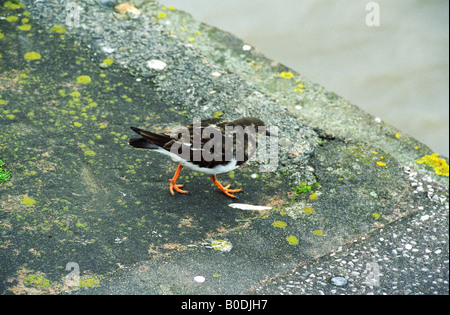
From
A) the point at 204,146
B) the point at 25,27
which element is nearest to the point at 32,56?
the point at 25,27

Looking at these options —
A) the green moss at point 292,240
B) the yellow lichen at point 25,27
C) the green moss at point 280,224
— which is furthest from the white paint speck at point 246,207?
the yellow lichen at point 25,27

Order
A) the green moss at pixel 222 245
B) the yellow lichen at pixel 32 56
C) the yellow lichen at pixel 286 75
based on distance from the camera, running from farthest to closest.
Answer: the yellow lichen at pixel 286 75 → the yellow lichen at pixel 32 56 → the green moss at pixel 222 245

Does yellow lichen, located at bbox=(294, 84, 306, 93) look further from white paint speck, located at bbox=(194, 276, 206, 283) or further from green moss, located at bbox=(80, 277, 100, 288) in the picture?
green moss, located at bbox=(80, 277, 100, 288)

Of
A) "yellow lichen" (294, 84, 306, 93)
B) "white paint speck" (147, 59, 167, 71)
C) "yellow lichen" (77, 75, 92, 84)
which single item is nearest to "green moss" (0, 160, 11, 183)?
"yellow lichen" (77, 75, 92, 84)

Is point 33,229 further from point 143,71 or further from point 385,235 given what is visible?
point 385,235

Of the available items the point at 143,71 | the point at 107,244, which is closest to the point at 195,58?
the point at 143,71

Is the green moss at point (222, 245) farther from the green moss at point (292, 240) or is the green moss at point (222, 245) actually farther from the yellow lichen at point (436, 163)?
the yellow lichen at point (436, 163)
